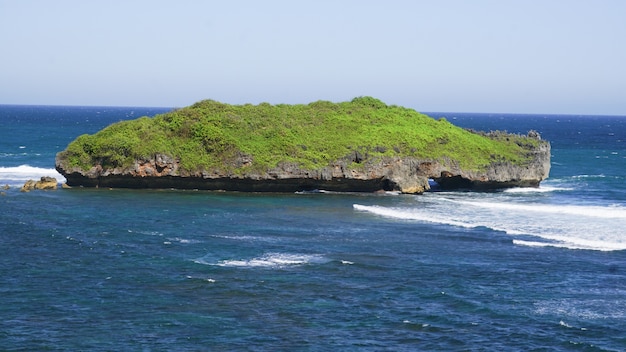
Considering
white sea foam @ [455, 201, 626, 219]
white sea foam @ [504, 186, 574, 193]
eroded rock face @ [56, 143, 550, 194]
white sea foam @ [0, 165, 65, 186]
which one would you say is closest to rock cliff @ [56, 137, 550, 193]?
eroded rock face @ [56, 143, 550, 194]

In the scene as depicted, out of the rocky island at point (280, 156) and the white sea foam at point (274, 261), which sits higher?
the rocky island at point (280, 156)

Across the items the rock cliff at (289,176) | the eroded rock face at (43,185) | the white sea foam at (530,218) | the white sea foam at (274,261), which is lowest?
the white sea foam at (274,261)

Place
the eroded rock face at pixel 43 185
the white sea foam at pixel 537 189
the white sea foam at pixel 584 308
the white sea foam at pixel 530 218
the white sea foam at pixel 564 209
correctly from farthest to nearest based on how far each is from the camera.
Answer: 1. the white sea foam at pixel 537 189
2. the eroded rock face at pixel 43 185
3. the white sea foam at pixel 564 209
4. the white sea foam at pixel 530 218
5. the white sea foam at pixel 584 308

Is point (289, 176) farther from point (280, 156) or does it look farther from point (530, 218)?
point (530, 218)

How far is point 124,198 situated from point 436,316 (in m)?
33.4

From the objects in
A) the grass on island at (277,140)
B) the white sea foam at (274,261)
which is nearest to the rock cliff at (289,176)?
the grass on island at (277,140)

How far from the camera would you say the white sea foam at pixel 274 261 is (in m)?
38.2

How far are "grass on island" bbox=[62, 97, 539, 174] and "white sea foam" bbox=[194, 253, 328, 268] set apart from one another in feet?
74.5

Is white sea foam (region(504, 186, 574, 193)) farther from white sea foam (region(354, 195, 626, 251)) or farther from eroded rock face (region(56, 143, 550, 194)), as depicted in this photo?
white sea foam (region(354, 195, 626, 251))

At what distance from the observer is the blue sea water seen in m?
A: 28.5

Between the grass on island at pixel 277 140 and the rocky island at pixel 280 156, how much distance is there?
0.26 feet

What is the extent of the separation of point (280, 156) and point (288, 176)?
6.68 feet

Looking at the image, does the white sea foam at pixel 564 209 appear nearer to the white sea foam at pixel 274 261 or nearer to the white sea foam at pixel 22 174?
the white sea foam at pixel 274 261

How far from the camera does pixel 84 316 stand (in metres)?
29.9
